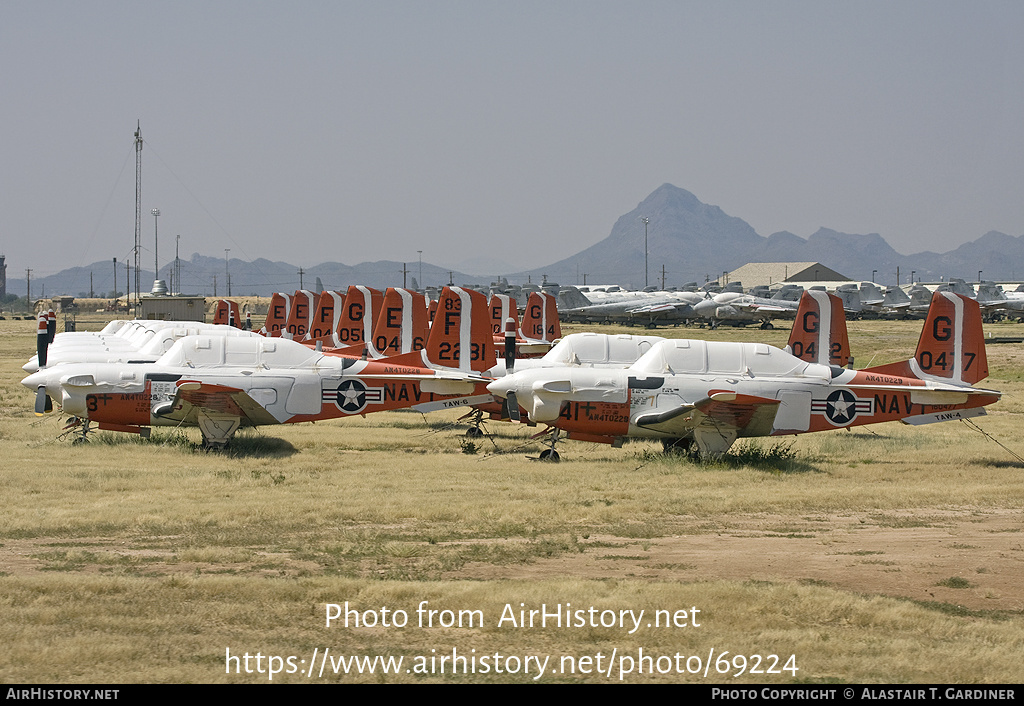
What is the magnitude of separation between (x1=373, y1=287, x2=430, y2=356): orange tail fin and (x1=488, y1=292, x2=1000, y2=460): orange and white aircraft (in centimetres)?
698

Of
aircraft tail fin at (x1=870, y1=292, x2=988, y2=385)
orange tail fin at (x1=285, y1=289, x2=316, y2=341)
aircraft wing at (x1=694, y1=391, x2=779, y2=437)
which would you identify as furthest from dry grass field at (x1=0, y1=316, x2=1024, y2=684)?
orange tail fin at (x1=285, y1=289, x2=316, y2=341)

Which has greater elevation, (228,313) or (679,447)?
(228,313)

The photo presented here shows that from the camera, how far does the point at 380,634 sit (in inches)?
317

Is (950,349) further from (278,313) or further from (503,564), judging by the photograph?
(278,313)

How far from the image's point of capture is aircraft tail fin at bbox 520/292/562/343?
125ft

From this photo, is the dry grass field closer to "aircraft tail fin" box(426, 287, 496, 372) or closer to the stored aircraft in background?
"aircraft tail fin" box(426, 287, 496, 372)

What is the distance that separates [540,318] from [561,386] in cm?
2118

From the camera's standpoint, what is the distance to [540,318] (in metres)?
38.5

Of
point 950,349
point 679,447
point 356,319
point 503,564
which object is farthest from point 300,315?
point 503,564

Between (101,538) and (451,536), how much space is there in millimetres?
3881

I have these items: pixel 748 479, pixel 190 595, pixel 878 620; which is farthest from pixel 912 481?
pixel 190 595

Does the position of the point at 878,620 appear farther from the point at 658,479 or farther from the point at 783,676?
the point at 658,479

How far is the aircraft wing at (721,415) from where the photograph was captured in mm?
16969

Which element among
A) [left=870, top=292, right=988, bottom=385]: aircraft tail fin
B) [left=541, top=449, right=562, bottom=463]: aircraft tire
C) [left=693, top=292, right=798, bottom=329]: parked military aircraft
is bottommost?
[left=541, top=449, right=562, bottom=463]: aircraft tire
